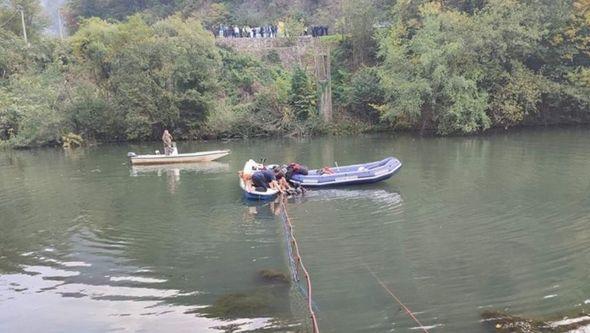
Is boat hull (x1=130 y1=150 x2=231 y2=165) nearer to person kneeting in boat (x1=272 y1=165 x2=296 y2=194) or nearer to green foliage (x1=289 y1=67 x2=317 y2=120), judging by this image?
person kneeting in boat (x1=272 y1=165 x2=296 y2=194)

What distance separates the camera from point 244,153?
32.0m

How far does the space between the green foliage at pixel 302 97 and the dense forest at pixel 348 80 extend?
0.27ft

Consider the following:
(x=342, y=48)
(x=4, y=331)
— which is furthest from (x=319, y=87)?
(x=4, y=331)

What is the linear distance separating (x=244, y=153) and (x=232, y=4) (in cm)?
4320

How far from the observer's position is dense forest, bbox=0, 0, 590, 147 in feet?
118

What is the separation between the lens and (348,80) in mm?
45281

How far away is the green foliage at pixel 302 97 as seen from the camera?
41.6 metres

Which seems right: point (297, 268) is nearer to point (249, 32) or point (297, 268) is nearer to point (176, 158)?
point (176, 158)

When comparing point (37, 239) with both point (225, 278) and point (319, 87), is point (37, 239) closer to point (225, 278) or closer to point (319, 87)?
point (225, 278)

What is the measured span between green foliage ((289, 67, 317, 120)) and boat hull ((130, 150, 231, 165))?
13530mm

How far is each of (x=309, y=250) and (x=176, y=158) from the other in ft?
58.0

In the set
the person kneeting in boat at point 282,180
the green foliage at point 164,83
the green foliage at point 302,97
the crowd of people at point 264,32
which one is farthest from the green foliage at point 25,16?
the person kneeting in boat at point 282,180

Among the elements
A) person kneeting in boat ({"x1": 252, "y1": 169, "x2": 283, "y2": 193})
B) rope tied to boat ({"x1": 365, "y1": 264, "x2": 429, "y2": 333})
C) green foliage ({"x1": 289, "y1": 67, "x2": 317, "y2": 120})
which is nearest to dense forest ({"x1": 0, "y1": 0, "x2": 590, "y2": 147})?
green foliage ({"x1": 289, "y1": 67, "x2": 317, "y2": 120})

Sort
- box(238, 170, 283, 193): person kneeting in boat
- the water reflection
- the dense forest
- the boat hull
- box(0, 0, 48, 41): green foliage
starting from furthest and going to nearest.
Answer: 1. box(0, 0, 48, 41): green foliage
2. the dense forest
3. the boat hull
4. box(238, 170, 283, 193): person kneeting in boat
5. the water reflection
